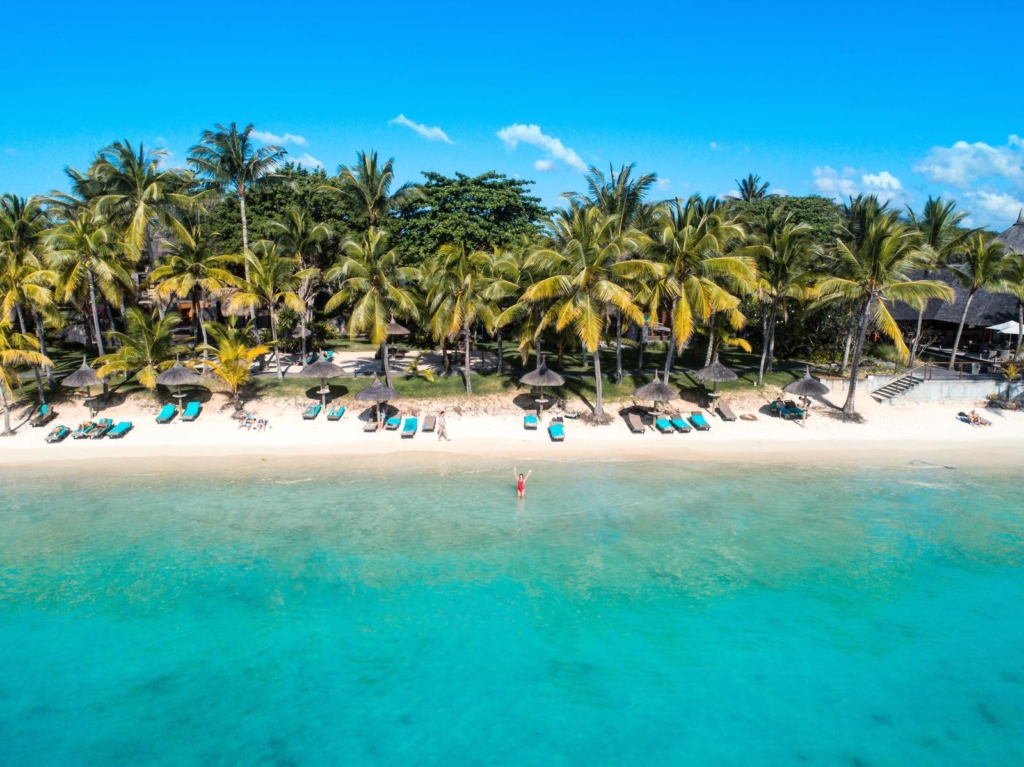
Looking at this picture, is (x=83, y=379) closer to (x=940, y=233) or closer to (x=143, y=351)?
(x=143, y=351)

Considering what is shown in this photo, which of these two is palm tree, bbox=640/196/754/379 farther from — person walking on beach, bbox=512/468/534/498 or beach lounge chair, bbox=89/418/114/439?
beach lounge chair, bbox=89/418/114/439

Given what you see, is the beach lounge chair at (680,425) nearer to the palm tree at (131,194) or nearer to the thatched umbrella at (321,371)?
the thatched umbrella at (321,371)

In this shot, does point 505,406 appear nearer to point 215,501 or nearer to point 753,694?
point 215,501

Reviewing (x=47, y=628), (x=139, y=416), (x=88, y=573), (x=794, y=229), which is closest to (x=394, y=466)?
(x=88, y=573)

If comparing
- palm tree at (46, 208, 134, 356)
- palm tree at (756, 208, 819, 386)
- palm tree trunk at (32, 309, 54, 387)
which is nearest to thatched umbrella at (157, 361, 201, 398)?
palm tree trunk at (32, 309, 54, 387)

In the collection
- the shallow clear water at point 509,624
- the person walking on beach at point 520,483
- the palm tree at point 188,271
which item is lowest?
the shallow clear water at point 509,624

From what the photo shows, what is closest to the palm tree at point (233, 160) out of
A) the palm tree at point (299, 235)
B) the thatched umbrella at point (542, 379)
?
the palm tree at point (299, 235)

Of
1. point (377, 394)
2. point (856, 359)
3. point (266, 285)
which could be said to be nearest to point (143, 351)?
point (266, 285)
